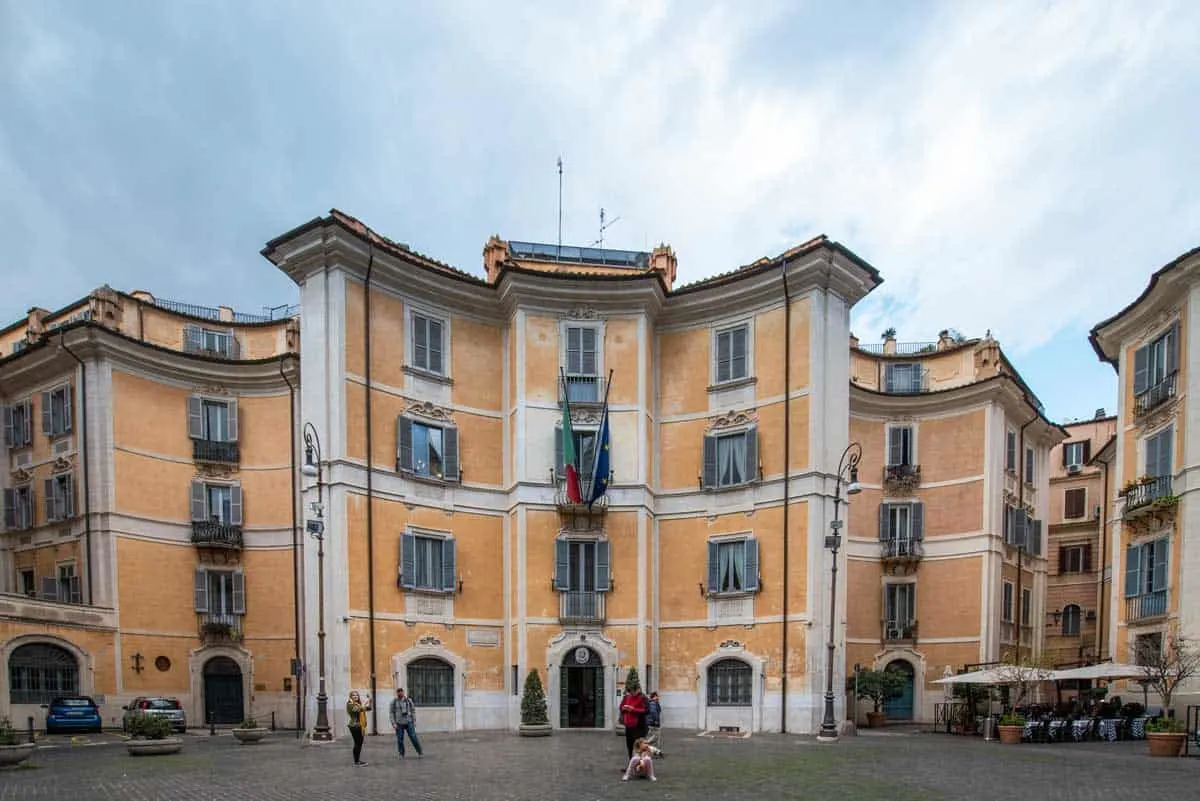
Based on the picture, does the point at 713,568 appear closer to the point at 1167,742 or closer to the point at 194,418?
the point at 1167,742

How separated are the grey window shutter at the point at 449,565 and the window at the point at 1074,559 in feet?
121

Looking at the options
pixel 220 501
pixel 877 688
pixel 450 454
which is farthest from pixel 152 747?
pixel 877 688

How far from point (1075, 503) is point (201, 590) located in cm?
4559

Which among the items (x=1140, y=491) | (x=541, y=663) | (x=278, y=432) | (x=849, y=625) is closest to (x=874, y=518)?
(x=849, y=625)

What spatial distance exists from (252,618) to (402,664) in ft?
40.6

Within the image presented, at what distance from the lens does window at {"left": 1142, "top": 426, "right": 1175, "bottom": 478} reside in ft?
85.0

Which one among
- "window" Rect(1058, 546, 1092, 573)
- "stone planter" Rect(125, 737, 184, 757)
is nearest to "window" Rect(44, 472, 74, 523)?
"stone planter" Rect(125, 737, 184, 757)

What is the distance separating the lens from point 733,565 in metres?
27.6

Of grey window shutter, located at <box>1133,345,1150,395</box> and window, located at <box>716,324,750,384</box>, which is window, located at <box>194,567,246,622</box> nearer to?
window, located at <box>716,324,750,384</box>

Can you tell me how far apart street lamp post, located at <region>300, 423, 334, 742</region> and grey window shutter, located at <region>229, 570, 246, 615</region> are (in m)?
11.6

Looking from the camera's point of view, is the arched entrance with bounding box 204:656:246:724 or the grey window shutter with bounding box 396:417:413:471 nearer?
the grey window shutter with bounding box 396:417:413:471

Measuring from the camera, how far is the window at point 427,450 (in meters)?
26.8

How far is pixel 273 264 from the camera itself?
2716 cm

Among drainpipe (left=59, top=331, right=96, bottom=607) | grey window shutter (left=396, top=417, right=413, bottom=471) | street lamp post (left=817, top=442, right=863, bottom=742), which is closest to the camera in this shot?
street lamp post (left=817, top=442, right=863, bottom=742)
